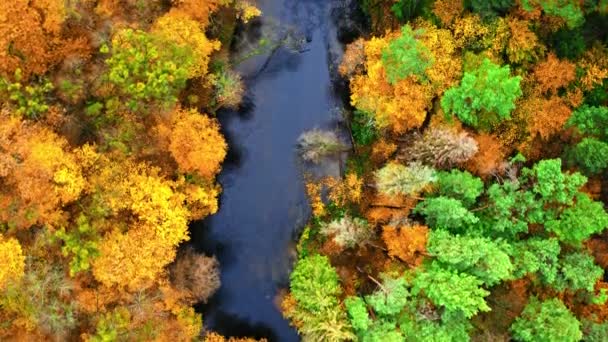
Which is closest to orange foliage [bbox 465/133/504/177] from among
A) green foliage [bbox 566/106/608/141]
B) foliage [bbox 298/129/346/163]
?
green foliage [bbox 566/106/608/141]

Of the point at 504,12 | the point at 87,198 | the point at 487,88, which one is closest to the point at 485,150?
the point at 487,88

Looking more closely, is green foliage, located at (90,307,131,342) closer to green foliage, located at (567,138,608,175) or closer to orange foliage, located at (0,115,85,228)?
orange foliage, located at (0,115,85,228)

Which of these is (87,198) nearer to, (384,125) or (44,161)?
(44,161)

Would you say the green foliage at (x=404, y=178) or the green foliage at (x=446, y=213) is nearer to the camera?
the green foliage at (x=446, y=213)

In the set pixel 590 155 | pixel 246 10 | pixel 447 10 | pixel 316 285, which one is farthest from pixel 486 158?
pixel 246 10

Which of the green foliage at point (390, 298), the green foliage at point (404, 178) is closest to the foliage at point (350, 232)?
the green foliage at point (404, 178)

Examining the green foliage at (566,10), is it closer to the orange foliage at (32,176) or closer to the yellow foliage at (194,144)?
the yellow foliage at (194,144)
